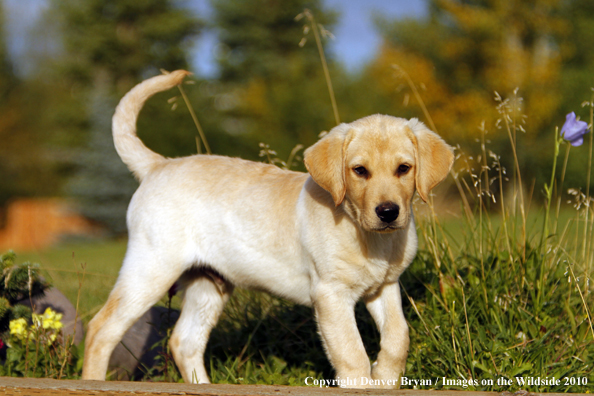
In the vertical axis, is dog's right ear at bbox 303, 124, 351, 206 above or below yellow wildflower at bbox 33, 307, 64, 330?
above

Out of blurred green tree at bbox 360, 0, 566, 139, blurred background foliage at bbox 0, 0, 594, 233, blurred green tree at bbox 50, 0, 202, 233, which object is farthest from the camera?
blurred green tree at bbox 50, 0, 202, 233

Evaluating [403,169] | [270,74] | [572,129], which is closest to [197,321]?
[403,169]

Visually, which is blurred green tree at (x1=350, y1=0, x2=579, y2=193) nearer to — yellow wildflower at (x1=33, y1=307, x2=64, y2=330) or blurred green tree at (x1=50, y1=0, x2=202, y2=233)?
blurred green tree at (x1=50, y1=0, x2=202, y2=233)

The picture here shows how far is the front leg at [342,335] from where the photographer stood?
2.99 metres

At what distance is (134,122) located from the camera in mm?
3943

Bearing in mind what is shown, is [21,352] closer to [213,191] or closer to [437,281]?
[213,191]

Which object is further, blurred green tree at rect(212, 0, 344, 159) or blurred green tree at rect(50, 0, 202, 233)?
blurred green tree at rect(50, 0, 202, 233)

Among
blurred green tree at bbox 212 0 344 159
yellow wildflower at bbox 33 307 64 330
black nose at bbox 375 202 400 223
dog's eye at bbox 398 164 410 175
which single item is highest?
dog's eye at bbox 398 164 410 175

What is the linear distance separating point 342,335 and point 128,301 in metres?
1.37

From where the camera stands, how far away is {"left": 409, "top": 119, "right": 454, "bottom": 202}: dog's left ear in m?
3.09

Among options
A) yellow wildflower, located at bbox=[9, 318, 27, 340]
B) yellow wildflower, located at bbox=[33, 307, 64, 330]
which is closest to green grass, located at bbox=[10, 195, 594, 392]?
yellow wildflower, located at bbox=[33, 307, 64, 330]

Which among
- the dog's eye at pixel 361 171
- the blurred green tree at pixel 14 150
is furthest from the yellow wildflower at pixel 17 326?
the blurred green tree at pixel 14 150

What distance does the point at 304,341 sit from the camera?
13.6 ft

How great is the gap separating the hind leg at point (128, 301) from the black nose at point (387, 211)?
138cm
